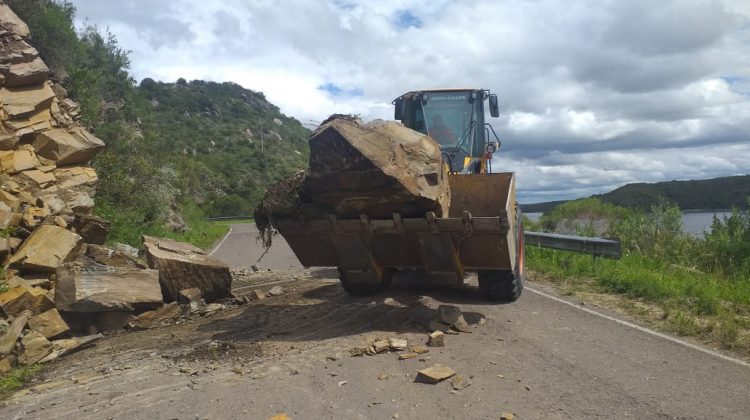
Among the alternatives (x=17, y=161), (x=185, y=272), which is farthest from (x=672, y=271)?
(x=17, y=161)

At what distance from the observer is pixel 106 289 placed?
8.07 meters

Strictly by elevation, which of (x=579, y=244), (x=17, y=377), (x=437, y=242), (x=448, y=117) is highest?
(x=448, y=117)

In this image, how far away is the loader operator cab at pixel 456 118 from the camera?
10531 millimetres

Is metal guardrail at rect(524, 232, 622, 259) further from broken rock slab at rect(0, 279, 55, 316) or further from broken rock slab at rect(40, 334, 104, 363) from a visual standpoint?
broken rock slab at rect(0, 279, 55, 316)

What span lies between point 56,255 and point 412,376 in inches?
248

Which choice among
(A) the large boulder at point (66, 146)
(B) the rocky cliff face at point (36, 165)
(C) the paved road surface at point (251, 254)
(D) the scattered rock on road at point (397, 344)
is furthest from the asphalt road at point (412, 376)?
(C) the paved road surface at point (251, 254)

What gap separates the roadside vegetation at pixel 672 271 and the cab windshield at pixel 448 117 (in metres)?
3.17

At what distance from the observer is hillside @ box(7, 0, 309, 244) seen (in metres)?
19.6

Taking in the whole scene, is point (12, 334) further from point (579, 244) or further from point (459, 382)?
point (579, 244)

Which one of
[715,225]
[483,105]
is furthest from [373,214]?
[715,225]

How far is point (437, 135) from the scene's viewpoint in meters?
10.6

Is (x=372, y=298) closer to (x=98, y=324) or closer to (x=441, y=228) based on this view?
(x=441, y=228)

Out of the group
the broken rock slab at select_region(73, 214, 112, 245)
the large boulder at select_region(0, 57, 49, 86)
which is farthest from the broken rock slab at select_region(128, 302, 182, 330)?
the large boulder at select_region(0, 57, 49, 86)

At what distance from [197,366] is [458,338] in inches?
104
